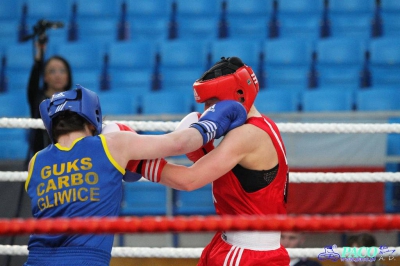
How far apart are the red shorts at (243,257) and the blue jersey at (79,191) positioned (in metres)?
0.49

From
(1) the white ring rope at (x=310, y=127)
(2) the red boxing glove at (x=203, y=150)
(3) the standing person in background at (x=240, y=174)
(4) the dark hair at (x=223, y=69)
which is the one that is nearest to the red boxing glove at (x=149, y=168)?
(3) the standing person in background at (x=240, y=174)

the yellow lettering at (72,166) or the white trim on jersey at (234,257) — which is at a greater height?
the yellow lettering at (72,166)

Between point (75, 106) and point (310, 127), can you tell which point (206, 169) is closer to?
point (75, 106)

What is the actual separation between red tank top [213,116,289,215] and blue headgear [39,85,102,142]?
572 mm

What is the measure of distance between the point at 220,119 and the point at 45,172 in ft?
2.19

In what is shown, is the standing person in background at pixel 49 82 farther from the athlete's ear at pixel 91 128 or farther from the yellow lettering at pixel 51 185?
the yellow lettering at pixel 51 185

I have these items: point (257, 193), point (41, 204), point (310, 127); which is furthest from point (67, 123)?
point (310, 127)

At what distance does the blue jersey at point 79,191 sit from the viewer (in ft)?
6.75

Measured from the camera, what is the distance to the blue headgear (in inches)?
84.5

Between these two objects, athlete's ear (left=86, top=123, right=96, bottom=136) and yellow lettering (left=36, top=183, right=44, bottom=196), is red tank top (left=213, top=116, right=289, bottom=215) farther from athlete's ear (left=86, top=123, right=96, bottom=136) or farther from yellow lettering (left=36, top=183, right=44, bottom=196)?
yellow lettering (left=36, top=183, right=44, bottom=196)

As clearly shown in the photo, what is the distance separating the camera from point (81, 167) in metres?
2.08

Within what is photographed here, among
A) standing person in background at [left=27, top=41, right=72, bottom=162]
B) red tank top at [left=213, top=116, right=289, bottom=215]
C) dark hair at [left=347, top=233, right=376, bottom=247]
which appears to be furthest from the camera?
standing person in background at [left=27, top=41, right=72, bottom=162]

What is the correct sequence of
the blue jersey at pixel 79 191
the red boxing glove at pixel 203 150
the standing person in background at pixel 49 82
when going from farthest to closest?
the standing person in background at pixel 49 82, the red boxing glove at pixel 203 150, the blue jersey at pixel 79 191

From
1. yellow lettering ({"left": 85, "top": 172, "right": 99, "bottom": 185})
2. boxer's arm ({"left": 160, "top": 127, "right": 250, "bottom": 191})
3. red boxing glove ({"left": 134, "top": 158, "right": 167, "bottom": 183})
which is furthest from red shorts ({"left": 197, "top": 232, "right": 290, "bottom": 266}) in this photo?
yellow lettering ({"left": 85, "top": 172, "right": 99, "bottom": 185})
